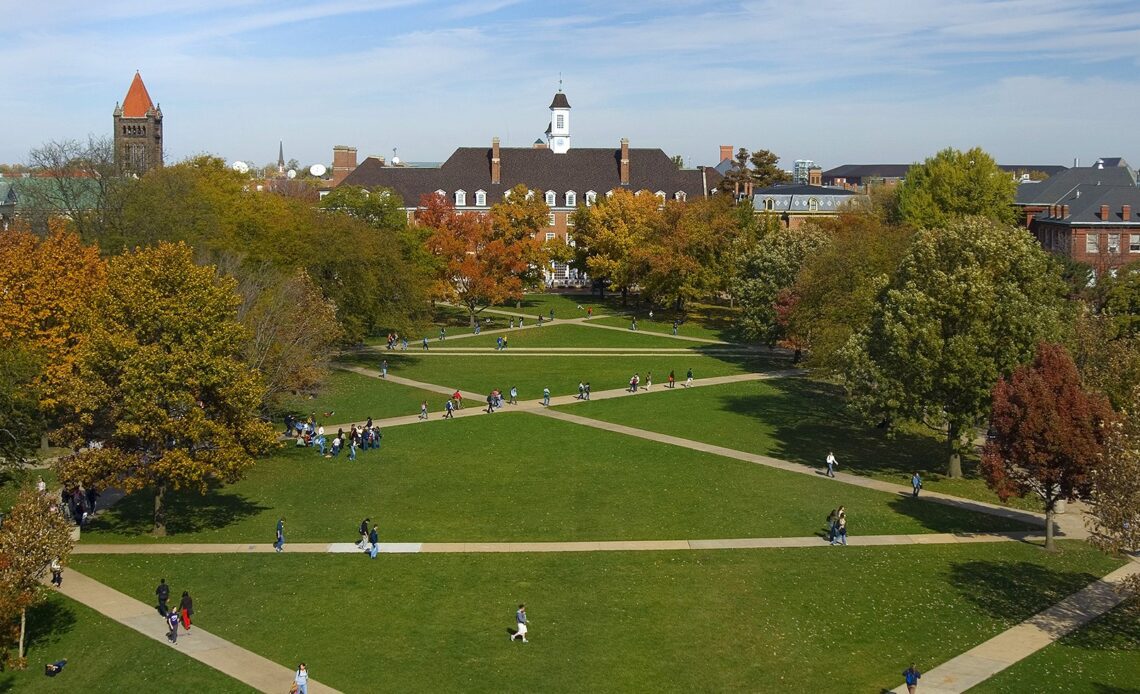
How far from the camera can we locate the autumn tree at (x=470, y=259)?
84812 millimetres

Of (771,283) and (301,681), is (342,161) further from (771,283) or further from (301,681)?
(301,681)

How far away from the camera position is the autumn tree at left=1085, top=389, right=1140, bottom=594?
85.0 ft

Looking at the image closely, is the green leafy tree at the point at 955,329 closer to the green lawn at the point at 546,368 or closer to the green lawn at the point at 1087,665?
the green lawn at the point at 1087,665

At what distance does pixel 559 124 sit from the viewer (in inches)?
5157

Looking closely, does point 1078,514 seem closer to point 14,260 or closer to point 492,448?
point 492,448

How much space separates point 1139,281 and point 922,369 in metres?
24.9

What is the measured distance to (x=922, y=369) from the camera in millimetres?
42625

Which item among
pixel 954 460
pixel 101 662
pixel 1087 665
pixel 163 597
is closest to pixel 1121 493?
pixel 1087 665

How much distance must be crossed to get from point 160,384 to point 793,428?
3110cm

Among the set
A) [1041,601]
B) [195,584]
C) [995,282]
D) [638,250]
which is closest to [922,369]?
[995,282]

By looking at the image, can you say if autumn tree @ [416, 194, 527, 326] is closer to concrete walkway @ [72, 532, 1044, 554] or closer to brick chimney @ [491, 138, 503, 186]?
brick chimney @ [491, 138, 503, 186]

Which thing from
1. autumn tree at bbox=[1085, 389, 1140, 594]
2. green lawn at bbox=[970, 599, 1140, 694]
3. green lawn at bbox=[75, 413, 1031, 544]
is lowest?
green lawn at bbox=[970, 599, 1140, 694]

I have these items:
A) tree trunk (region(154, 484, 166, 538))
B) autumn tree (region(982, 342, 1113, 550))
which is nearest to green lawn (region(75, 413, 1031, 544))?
tree trunk (region(154, 484, 166, 538))

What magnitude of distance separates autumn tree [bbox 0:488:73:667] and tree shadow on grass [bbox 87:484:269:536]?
9001 mm
